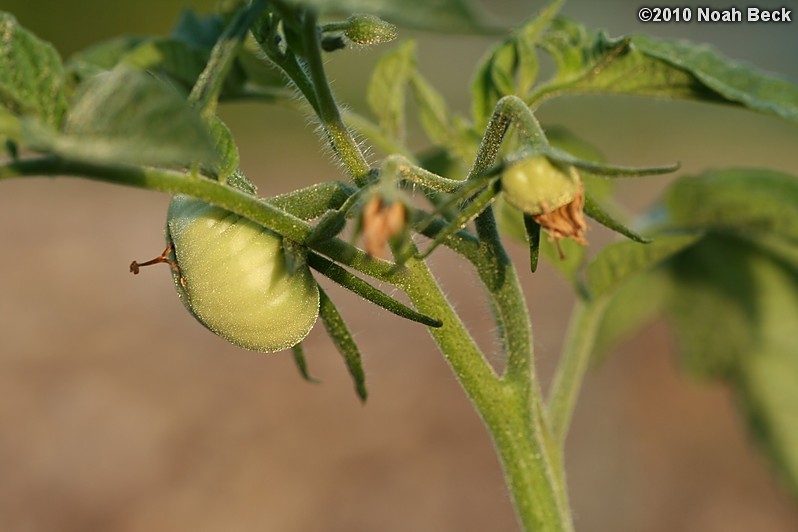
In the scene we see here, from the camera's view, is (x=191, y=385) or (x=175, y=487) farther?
(x=191, y=385)

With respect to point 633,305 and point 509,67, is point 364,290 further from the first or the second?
point 633,305

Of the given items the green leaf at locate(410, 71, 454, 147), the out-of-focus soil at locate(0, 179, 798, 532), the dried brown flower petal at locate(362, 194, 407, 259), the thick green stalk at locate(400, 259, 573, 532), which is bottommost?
the out-of-focus soil at locate(0, 179, 798, 532)

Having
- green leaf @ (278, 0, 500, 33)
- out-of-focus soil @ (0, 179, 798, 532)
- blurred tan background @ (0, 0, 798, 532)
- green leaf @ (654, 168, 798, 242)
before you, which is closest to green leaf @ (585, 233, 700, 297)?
green leaf @ (654, 168, 798, 242)

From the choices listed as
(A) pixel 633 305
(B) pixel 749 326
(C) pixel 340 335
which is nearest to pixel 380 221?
(C) pixel 340 335

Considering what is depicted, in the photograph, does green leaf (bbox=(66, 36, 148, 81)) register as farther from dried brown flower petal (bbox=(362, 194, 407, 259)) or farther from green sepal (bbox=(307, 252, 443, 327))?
dried brown flower petal (bbox=(362, 194, 407, 259))

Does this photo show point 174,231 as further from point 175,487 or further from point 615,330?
point 175,487

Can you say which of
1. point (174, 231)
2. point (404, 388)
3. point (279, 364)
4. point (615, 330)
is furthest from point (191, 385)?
point (174, 231)
